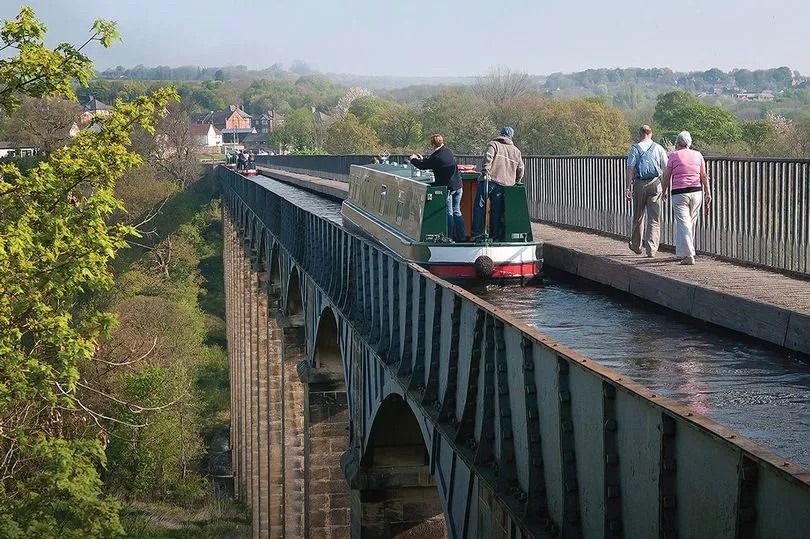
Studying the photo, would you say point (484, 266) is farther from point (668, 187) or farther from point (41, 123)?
point (41, 123)

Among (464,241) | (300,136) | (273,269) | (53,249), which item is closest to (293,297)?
(273,269)

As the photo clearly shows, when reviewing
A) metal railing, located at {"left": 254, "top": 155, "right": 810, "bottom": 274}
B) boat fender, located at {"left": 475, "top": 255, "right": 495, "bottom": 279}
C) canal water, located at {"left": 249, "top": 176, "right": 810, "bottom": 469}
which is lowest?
canal water, located at {"left": 249, "top": 176, "right": 810, "bottom": 469}

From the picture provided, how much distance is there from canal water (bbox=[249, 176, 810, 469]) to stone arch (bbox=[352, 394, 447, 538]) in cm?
185

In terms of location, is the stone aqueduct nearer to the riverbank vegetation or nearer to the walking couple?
the riverbank vegetation

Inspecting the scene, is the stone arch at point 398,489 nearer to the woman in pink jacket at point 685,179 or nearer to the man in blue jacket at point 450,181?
the man in blue jacket at point 450,181

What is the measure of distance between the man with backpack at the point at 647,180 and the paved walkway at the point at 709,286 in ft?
1.19

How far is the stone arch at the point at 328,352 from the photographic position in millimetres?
20766

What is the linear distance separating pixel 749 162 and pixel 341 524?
11.3 meters

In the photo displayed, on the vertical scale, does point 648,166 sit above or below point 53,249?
above

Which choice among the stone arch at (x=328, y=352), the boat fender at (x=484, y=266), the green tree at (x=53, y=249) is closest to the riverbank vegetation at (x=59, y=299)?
the green tree at (x=53, y=249)

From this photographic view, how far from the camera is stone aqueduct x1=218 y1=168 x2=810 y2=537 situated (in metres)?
4.55

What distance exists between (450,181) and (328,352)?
6.41 m

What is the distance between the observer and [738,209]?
1508 centimetres

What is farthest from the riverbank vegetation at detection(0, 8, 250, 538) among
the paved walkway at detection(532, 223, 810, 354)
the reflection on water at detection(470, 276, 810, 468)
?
the paved walkway at detection(532, 223, 810, 354)
